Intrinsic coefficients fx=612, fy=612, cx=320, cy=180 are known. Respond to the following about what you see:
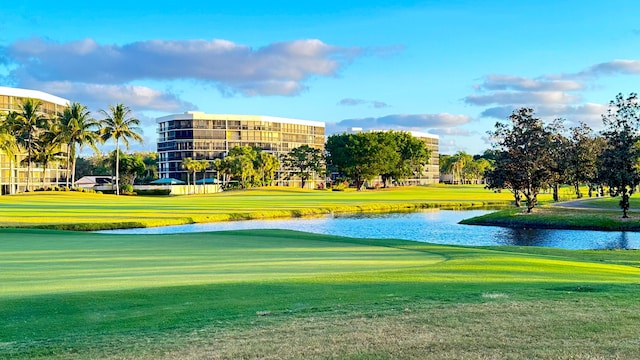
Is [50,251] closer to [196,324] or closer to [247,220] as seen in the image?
[196,324]

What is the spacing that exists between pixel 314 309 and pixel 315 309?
0.02 meters

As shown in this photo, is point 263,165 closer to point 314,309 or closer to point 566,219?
point 566,219

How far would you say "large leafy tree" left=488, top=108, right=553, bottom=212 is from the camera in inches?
2235

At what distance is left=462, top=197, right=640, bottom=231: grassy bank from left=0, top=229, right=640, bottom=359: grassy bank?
35263mm

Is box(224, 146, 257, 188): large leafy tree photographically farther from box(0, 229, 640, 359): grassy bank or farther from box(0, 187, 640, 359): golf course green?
box(0, 229, 640, 359): grassy bank

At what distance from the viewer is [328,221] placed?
56750 mm

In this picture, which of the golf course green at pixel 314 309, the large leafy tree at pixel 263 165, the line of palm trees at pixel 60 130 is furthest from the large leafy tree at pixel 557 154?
the large leafy tree at pixel 263 165

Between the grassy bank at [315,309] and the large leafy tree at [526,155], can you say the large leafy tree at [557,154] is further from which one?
the grassy bank at [315,309]

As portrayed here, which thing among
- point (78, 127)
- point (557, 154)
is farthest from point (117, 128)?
point (557, 154)

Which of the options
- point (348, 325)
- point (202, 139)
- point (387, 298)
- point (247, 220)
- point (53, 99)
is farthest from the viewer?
point (202, 139)

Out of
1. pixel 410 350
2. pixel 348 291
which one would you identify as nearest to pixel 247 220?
pixel 348 291

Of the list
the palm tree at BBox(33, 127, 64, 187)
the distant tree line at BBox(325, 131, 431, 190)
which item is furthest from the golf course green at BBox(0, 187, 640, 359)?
the distant tree line at BBox(325, 131, 431, 190)

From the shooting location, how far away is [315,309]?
10023 millimetres

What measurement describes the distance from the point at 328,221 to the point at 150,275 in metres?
42.3
